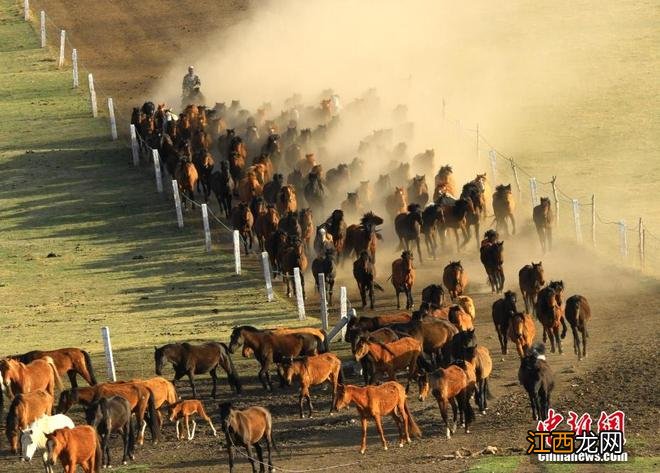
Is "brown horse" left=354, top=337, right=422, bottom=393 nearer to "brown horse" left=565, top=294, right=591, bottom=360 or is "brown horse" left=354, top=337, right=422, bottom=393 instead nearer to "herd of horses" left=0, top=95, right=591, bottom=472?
"herd of horses" left=0, top=95, right=591, bottom=472

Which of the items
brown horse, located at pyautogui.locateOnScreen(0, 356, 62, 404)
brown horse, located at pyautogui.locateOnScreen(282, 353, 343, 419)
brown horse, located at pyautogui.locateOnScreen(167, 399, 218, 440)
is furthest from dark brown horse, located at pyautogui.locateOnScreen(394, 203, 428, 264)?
brown horse, located at pyautogui.locateOnScreen(167, 399, 218, 440)

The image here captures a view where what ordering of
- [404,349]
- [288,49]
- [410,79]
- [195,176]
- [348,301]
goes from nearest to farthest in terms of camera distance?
[404,349] → [348,301] → [195,176] → [410,79] → [288,49]

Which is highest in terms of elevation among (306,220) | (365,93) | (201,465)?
(365,93)

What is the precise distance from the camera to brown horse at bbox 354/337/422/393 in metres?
27.6

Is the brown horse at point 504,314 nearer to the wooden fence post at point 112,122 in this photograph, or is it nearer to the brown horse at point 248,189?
the brown horse at point 248,189

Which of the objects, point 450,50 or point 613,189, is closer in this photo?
point 613,189

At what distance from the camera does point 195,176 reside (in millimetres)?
43938

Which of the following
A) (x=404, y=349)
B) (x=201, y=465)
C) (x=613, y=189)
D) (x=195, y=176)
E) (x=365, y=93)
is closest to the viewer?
(x=201, y=465)

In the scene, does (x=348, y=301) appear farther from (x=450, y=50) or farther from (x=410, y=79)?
(x=450, y=50)

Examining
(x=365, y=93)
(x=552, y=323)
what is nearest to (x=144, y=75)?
(x=365, y=93)

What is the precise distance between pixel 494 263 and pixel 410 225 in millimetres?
4207

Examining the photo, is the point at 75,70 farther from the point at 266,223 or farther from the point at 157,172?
the point at 266,223

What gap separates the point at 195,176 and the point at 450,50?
28.3m

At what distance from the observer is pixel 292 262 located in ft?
119
